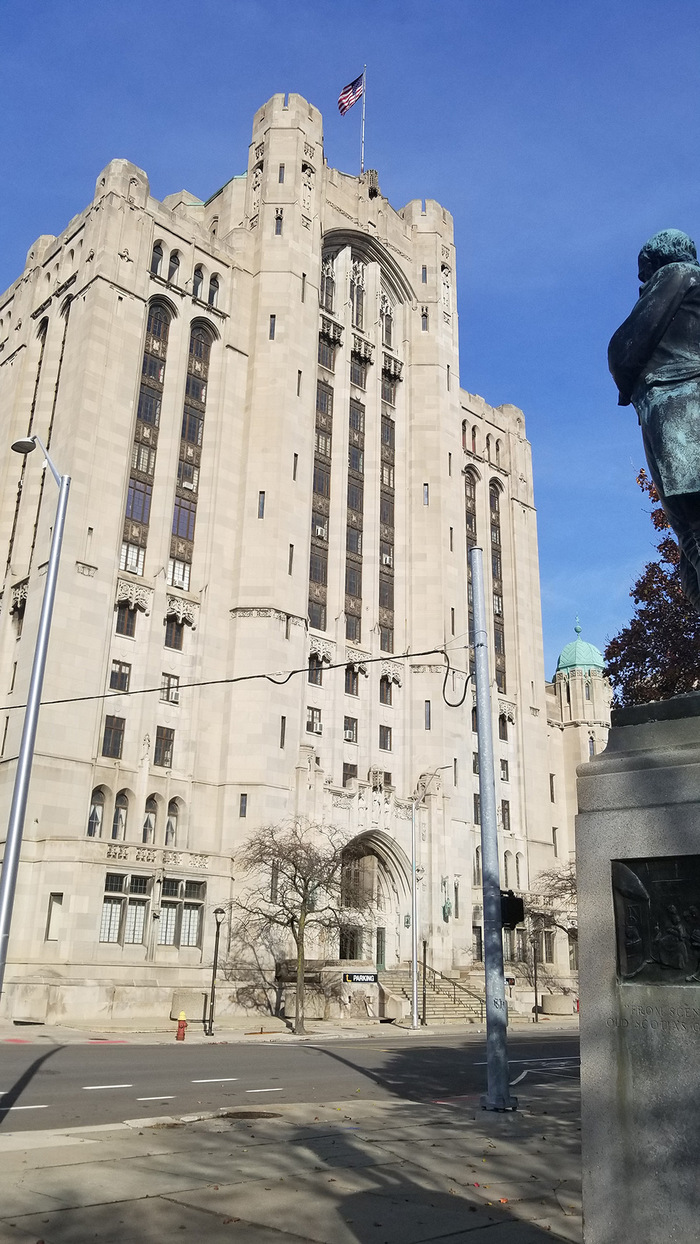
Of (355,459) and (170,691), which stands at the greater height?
(355,459)

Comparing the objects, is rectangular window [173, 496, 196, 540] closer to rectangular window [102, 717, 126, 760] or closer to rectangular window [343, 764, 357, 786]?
rectangular window [102, 717, 126, 760]

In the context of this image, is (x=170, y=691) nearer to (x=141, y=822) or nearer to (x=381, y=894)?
(x=141, y=822)

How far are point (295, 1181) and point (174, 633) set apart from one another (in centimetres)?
4269

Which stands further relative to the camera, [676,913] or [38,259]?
[38,259]

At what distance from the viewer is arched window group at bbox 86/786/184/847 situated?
44.1 m

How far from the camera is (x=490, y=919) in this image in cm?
1488

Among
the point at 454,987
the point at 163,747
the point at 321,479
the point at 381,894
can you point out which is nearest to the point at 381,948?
the point at 381,894

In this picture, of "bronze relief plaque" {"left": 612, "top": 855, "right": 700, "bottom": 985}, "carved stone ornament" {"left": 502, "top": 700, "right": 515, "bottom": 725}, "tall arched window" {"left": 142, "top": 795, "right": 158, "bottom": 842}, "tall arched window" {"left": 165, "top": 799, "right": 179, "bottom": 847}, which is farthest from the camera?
"carved stone ornament" {"left": 502, "top": 700, "right": 515, "bottom": 725}

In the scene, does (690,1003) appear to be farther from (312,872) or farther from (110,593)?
(110,593)

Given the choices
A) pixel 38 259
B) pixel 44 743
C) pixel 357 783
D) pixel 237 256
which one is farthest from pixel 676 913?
pixel 38 259

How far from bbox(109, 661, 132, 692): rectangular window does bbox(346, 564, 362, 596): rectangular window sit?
16819 millimetres

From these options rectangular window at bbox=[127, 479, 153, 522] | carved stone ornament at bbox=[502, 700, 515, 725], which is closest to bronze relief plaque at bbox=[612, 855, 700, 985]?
rectangular window at bbox=[127, 479, 153, 522]

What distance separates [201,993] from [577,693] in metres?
51.8

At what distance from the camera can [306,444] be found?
57469 mm
